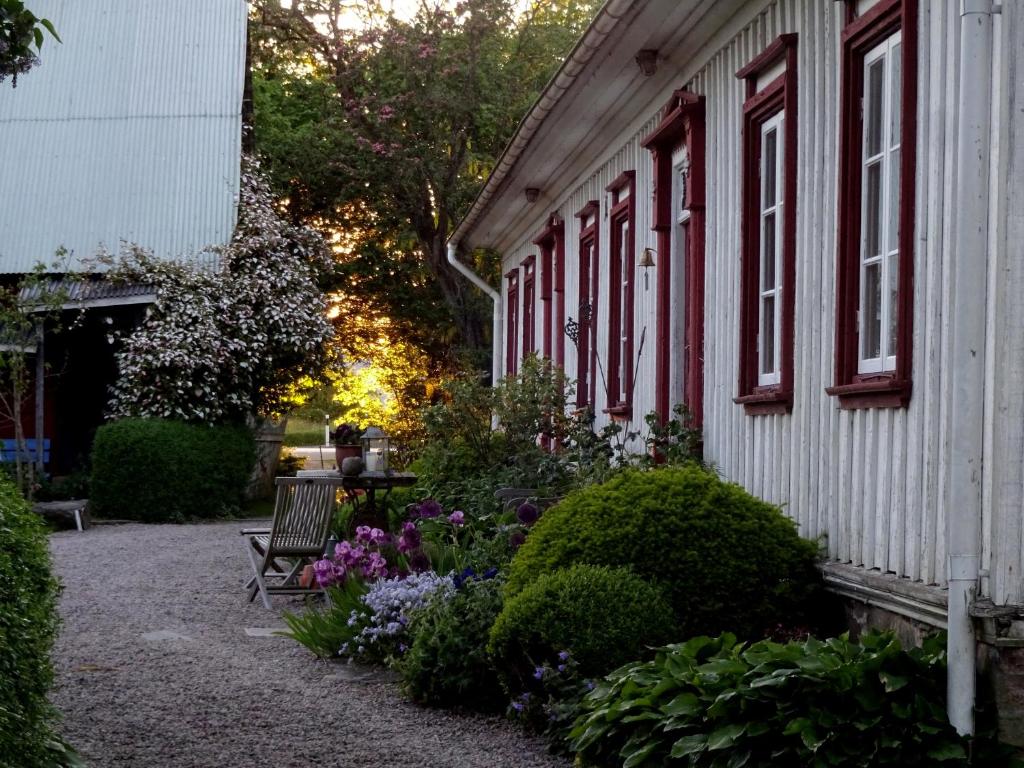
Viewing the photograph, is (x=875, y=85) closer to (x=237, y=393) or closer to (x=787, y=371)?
(x=787, y=371)

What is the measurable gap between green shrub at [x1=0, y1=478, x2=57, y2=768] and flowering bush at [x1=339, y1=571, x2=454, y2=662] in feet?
8.06

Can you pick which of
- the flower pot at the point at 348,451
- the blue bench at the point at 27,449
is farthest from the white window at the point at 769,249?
the blue bench at the point at 27,449

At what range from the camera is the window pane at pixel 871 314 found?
243 inches

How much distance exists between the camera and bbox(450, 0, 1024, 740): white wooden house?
4809 millimetres

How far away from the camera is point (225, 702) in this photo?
6969mm

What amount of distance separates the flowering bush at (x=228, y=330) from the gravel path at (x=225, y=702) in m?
8.76

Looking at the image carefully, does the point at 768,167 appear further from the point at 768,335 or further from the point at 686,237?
the point at 686,237

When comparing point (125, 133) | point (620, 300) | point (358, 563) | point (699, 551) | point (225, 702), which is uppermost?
point (125, 133)

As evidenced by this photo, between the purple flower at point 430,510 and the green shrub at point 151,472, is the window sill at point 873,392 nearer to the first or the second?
the purple flower at point 430,510

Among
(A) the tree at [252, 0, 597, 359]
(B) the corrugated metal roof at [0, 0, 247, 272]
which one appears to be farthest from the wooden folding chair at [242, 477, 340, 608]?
(A) the tree at [252, 0, 597, 359]

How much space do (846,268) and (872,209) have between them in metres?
0.29

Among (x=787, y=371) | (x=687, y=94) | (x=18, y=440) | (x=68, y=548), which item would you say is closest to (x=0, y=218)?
(x=18, y=440)

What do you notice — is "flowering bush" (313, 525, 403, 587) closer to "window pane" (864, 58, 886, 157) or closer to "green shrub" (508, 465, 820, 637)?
"green shrub" (508, 465, 820, 637)

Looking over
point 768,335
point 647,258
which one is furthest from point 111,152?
point 768,335
